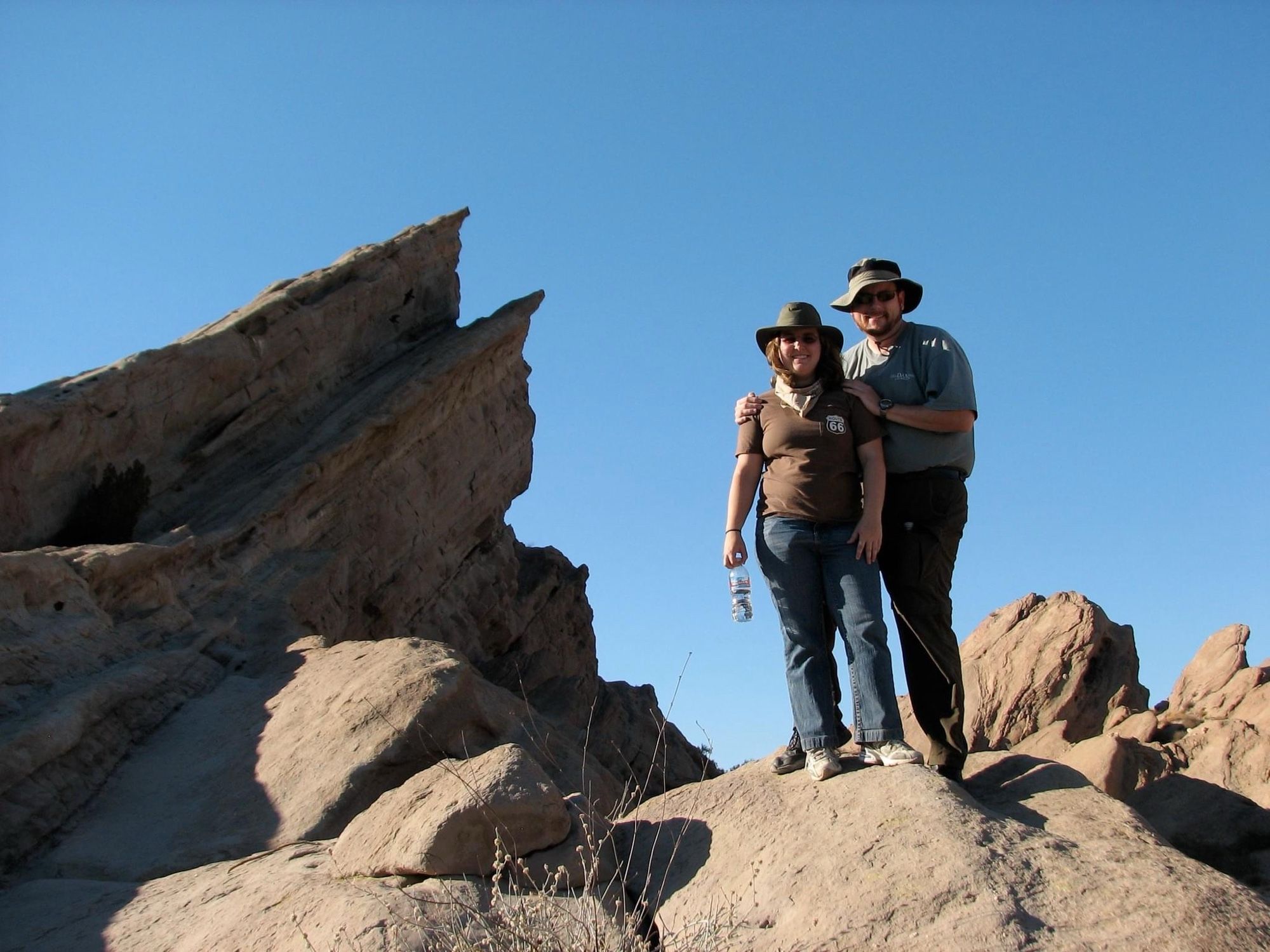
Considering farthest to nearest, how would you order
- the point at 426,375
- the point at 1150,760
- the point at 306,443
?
the point at 426,375, the point at 306,443, the point at 1150,760

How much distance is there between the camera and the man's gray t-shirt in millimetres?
5641

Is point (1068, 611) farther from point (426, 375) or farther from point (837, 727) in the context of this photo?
point (837, 727)

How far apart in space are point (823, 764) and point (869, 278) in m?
2.31

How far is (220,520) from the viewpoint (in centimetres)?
1504

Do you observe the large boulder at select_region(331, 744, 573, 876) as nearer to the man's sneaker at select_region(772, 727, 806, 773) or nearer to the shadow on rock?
the man's sneaker at select_region(772, 727, 806, 773)

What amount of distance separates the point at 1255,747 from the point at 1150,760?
9.83 feet

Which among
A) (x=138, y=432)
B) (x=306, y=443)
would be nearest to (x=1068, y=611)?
(x=306, y=443)

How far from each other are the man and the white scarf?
0.46 feet

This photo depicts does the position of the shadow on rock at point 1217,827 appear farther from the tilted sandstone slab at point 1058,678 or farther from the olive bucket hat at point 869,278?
the tilted sandstone slab at point 1058,678

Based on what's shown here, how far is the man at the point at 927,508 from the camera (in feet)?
18.3

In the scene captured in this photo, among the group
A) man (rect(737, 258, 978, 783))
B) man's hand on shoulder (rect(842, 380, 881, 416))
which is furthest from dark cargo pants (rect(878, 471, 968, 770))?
man's hand on shoulder (rect(842, 380, 881, 416))

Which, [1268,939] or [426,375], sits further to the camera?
[426,375]

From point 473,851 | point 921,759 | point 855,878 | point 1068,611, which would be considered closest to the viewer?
point 855,878

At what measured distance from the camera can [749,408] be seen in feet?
19.1
